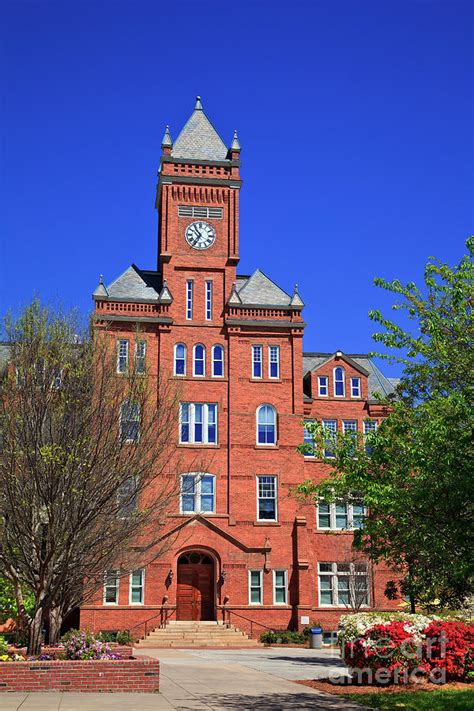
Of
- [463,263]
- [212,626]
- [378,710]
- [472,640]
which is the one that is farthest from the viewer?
[212,626]

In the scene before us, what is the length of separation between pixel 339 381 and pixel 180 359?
886 cm

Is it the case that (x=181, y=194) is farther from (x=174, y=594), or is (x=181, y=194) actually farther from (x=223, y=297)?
(x=174, y=594)

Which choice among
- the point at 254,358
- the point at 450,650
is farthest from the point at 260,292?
the point at 450,650

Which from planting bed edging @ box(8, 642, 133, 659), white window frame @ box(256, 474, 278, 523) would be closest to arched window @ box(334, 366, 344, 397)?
white window frame @ box(256, 474, 278, 523)

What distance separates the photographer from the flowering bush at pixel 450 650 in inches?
822

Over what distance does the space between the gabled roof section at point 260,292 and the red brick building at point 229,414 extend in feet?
0.33

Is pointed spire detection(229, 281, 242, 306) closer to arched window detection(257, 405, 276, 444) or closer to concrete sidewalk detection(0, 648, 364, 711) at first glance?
arched window detection(257, 405, 276, 444)

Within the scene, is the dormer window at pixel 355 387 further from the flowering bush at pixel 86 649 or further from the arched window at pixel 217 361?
the flowering bush at pixel 86 649

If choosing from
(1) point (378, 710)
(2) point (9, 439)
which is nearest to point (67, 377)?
(2) point (9, 439)

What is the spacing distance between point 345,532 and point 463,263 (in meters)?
26.2

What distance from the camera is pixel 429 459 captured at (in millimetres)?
14125

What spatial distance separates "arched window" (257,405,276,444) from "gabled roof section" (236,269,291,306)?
552 centimetres

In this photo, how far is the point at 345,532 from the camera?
143 feet

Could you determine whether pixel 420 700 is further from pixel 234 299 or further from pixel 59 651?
pixel 234 299
